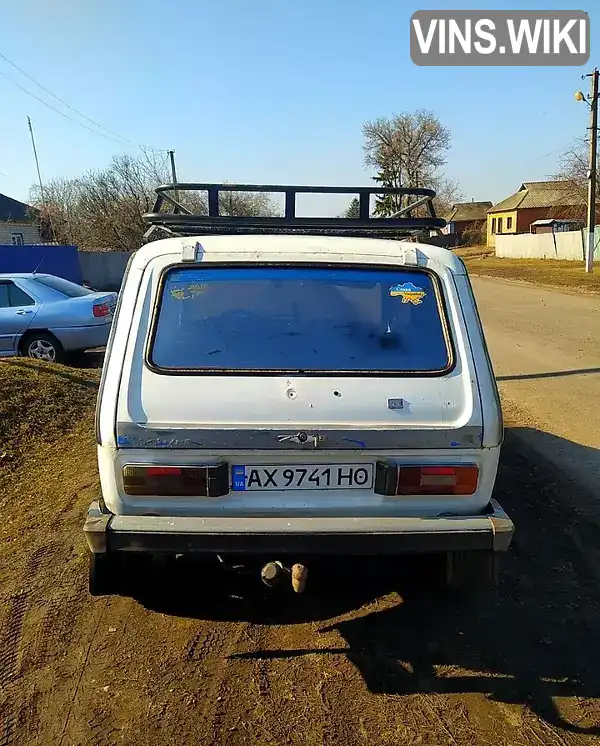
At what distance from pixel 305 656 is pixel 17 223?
4847 cm

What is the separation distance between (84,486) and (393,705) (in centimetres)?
325

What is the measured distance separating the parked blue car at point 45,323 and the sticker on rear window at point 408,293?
760 cm

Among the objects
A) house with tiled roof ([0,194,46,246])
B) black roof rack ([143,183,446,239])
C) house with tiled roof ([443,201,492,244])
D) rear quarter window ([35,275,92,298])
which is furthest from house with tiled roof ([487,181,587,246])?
black roof rack ([143,183,446,239])

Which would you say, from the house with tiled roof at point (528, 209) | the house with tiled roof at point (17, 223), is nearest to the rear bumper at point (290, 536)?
the house with tiled roof at point (17, 223)

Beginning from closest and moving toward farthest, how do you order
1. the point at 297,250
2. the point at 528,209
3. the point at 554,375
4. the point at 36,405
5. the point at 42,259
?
the point at 297,250
the point at 36,405
the point at 554,375
the point at 42,259
the point at 528,209

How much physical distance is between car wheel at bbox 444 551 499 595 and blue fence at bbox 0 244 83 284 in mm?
20687

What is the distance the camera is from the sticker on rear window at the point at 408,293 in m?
3.26

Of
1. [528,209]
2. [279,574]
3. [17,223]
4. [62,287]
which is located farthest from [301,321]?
[528,209]

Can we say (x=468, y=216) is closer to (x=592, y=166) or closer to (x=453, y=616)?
(x=592, y=166)

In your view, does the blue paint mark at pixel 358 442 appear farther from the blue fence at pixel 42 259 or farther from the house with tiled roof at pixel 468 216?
the house with tiled roof at pixel 468 216

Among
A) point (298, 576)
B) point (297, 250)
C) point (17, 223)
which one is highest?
point (17, 223)

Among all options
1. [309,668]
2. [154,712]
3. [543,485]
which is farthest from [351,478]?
[543,485]

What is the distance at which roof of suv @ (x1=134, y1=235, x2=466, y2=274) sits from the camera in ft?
10.7

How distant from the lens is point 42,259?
76.6 ft
